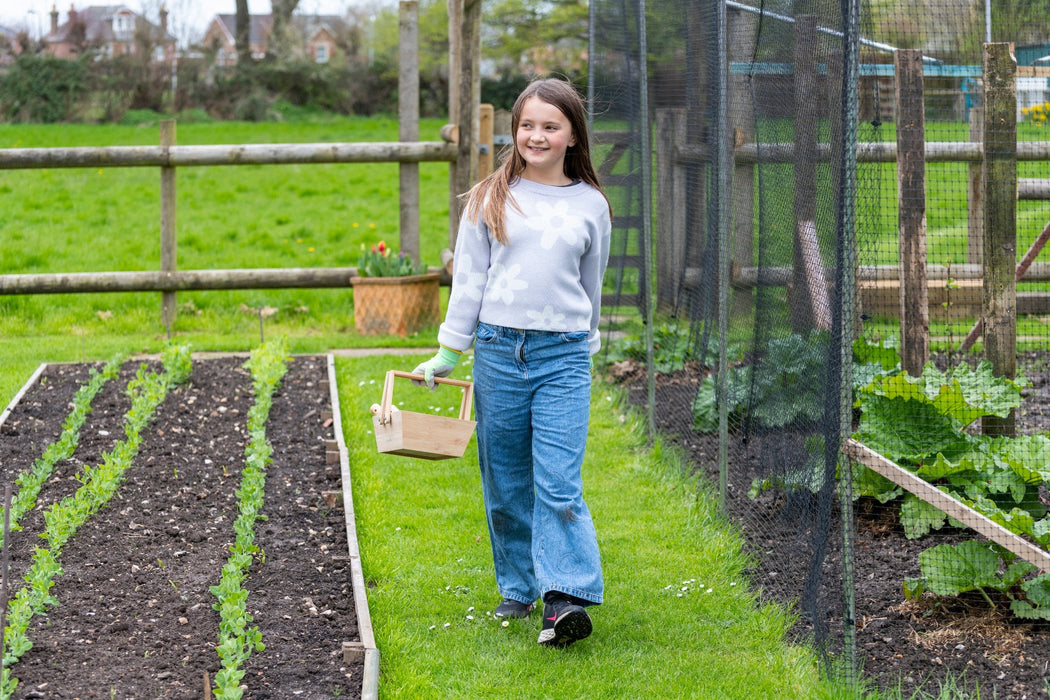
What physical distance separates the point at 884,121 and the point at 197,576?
350 centimetres

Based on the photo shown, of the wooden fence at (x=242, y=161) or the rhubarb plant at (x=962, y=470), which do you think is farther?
the wooden fence at (x=242, y=161)

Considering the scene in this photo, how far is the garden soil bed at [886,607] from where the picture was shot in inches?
122

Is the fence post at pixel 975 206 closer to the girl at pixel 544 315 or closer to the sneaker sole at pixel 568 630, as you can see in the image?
the girl at pixel 544 315

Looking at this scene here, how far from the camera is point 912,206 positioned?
15.3 ft

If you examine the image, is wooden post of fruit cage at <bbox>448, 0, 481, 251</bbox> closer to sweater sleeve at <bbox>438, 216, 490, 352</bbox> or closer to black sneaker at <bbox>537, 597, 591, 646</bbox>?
sweater sleeve at <bbox>438, 216, 490, 352</bbox>

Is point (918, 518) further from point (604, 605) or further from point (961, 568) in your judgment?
point (604, 605)

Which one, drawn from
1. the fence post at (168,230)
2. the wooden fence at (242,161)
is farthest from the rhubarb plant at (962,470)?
the fence post at (168,230)

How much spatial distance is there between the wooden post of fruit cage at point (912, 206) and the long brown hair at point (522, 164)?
5.38 ft

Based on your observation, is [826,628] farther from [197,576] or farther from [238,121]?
[238,121]

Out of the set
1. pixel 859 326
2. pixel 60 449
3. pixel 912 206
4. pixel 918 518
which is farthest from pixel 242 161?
pixel 918 518

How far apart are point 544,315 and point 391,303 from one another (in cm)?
455

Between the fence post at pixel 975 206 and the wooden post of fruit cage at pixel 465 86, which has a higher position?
the wooden post of fruit cage at pixel 465 86

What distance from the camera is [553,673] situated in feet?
10.7

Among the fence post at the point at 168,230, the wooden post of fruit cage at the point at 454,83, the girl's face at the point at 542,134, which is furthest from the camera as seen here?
the fence post at the point at 168,230
